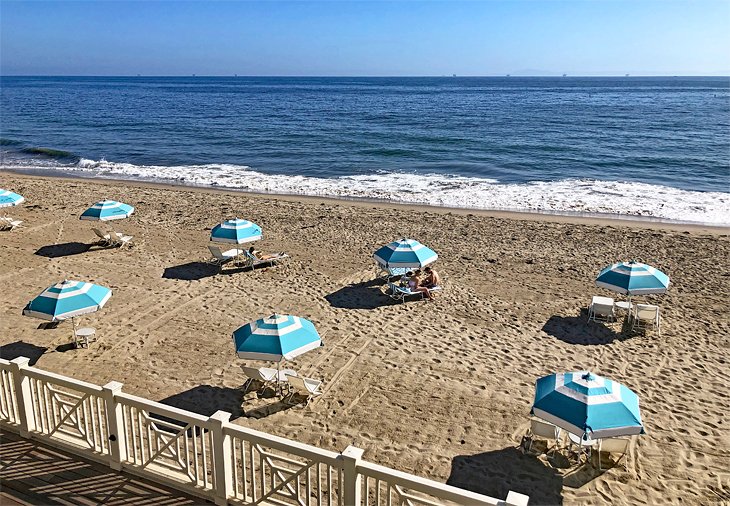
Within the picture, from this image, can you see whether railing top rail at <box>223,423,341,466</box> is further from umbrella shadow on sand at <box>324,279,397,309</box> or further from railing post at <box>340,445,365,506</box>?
umbrella shadow on sand at <box>324,279,397,309</box>

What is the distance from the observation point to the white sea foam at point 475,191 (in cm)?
2309

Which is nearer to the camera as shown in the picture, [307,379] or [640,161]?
[307,379]

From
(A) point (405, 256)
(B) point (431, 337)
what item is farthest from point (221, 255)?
(B) point (431, 337)

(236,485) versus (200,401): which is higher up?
(236,485)

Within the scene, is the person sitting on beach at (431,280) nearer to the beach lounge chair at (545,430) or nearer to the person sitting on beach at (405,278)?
the person sitting on beach at (405,278)

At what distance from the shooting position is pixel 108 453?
20.4 ft

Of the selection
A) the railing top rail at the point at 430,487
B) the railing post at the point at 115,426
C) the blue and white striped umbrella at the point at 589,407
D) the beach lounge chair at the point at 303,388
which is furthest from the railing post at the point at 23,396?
the blue and white striped umbrella at the point at 589,407

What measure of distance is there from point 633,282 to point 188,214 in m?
14.7

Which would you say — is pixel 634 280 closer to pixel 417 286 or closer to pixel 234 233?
pixel 417 286

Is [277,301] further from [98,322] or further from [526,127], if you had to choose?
[526,127]

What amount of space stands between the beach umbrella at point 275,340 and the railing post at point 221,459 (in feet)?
9.23

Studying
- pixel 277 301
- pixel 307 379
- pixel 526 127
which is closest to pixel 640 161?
pixel 526 127

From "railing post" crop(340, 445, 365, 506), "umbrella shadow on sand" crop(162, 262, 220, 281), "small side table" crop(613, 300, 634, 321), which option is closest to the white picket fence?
"railing post" crop(340, 445, 365, 506)

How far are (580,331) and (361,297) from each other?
4.70 meters
